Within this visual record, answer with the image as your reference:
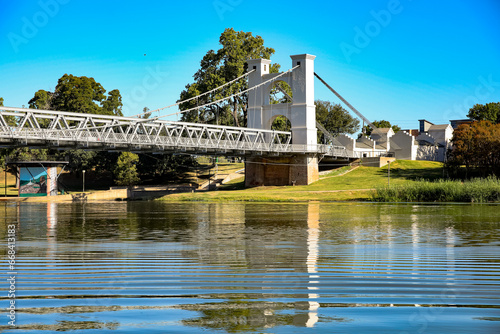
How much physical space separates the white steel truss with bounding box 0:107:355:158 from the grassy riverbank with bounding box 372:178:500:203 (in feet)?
63.8

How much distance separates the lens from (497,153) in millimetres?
56750

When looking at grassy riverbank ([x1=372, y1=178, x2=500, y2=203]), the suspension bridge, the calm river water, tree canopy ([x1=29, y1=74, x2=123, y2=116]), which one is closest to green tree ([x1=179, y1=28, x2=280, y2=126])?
the suspension bridge

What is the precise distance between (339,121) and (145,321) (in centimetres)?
8735

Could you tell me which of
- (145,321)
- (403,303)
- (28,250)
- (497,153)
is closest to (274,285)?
(403,303)

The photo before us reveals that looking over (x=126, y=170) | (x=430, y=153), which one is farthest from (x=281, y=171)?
(x=430, y=153)

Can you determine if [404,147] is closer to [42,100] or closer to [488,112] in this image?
[488,112]

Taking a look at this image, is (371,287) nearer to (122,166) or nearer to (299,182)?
(299,182)

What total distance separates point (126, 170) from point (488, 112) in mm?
51651

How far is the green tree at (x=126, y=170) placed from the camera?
66.1 metres

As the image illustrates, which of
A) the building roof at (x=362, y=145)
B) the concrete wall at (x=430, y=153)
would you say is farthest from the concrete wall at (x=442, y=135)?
the building roof at (x=362, y=145)

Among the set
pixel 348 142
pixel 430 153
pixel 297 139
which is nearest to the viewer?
pixel 297 139

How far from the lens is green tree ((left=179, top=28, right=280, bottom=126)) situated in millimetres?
76075

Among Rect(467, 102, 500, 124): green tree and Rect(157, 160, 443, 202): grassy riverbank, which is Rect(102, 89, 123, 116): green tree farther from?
Rect(467, 102, 500, 124): green tree

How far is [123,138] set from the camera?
166 ft
